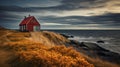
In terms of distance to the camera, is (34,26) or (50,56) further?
(34,26)

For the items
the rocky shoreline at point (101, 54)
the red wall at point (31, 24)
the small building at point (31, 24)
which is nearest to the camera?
the rocky shoreline at point (101, 54)

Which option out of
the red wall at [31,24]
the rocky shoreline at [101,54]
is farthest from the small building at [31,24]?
the rocky shoreline at [101,54]

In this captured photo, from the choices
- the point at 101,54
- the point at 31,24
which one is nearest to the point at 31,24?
the point at 31,24

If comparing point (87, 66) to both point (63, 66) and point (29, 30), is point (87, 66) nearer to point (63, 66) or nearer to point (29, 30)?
point (63, 66)

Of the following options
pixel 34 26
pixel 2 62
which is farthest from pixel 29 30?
pixel 2 62

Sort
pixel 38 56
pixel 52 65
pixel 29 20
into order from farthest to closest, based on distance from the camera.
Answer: pixel 29 20 < pixel 38 56 < pixel 52 65

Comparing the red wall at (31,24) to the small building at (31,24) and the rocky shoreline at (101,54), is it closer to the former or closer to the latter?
the small building at (31,24)

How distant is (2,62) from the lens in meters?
21.3

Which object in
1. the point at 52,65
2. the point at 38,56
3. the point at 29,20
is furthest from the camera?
the point at 29,20

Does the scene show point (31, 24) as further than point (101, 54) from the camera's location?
Yes

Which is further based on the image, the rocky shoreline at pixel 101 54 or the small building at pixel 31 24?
the small building at pixel 31 24

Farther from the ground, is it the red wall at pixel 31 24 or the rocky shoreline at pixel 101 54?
the red wall at pixel 31 24

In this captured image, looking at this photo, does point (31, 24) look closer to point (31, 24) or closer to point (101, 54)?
point (31, 24)

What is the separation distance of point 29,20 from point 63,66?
40466 mm
